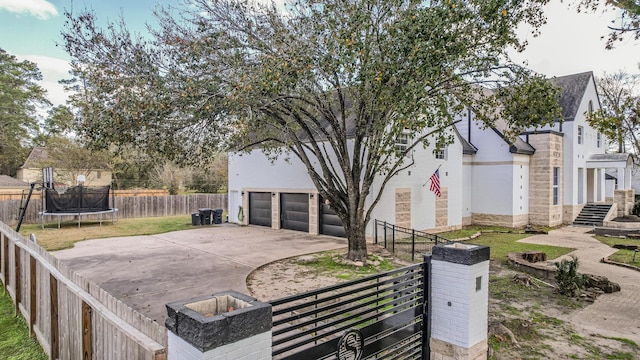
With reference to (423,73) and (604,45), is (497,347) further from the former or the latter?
(604,45)

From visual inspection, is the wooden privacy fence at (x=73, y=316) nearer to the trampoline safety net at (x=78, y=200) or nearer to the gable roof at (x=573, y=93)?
the trampoline safety net at (x=78, y=200)

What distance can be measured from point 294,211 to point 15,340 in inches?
478

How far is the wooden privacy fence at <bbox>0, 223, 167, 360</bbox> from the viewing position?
284 cm

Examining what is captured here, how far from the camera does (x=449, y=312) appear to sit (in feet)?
14.3

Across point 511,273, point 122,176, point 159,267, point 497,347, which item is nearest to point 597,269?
point 511,273

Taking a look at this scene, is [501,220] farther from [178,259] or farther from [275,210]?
[178,259]

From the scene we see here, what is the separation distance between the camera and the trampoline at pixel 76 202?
18.9 metres

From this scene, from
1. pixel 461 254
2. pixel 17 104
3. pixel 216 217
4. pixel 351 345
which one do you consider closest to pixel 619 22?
pixel 461 254

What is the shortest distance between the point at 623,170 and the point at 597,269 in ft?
48.3

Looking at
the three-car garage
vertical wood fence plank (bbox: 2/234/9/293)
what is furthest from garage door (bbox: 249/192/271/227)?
vertical wood fence plank (bbox: 2/234/9/293)

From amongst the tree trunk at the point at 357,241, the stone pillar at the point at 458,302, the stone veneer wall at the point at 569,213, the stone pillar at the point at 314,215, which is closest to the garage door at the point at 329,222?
the stone pillar at the point at 314,215

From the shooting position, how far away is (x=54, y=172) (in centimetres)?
2822

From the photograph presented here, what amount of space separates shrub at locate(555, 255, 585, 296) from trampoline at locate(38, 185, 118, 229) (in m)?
21.0

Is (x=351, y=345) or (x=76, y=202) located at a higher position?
(x=76, y=202)
